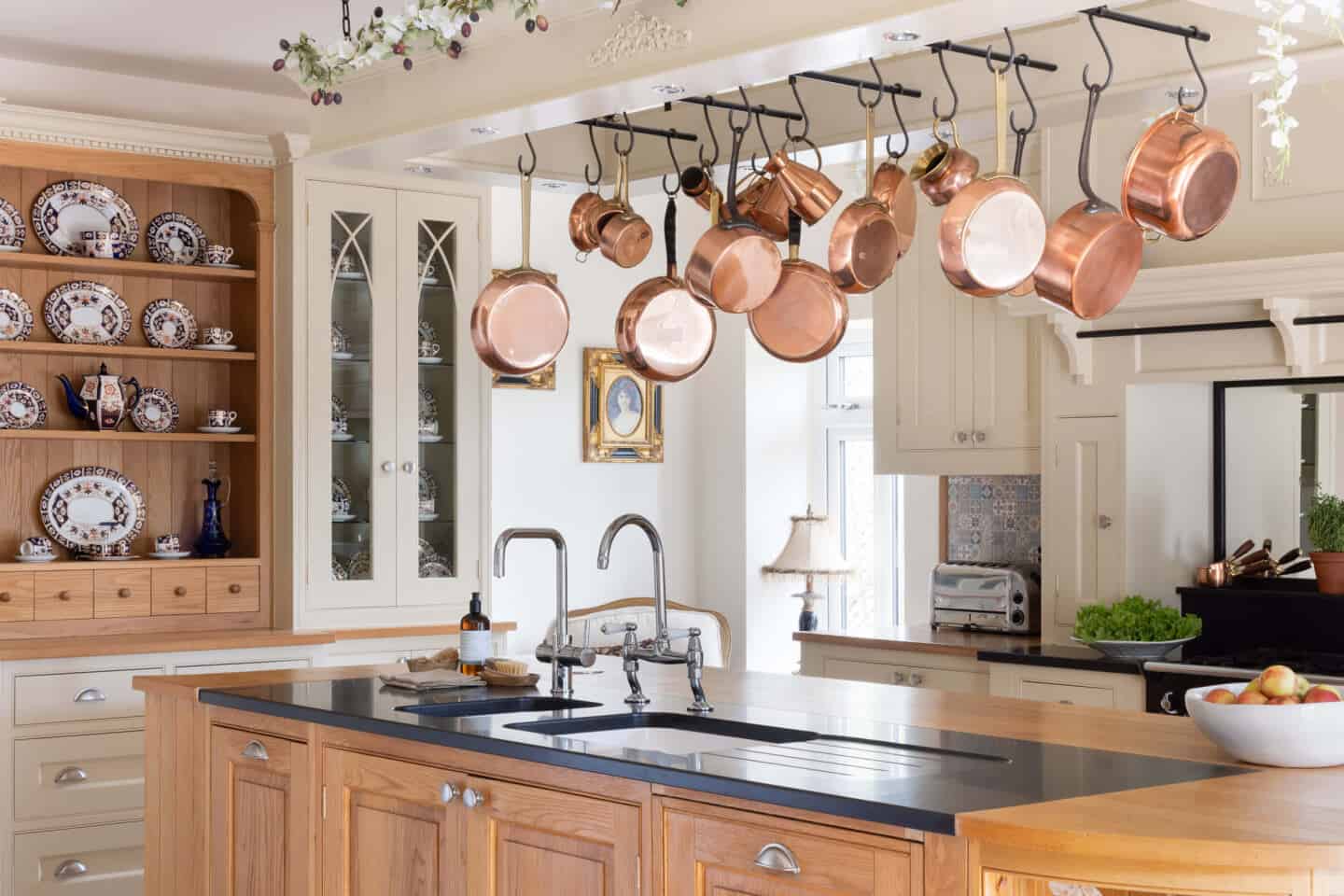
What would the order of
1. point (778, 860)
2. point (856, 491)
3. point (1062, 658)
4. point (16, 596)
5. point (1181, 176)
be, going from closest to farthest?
point (778, 860), point (1181, 176), point (1062, 658), point (16, 596), point (856, 491)

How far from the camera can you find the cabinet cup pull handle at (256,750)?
135 inches

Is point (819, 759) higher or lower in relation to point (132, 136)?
lower

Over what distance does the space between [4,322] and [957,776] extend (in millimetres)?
3674

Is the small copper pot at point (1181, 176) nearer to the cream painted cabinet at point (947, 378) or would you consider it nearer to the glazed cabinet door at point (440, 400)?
the cream painted cabinet at point (947, 378)

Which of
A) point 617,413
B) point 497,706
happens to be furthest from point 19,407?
point 617,413

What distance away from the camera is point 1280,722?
2480 millimetres

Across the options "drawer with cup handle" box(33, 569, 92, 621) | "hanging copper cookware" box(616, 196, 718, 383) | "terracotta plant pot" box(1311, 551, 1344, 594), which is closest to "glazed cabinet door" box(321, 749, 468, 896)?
"hanging copper cookware" box(616, 196, 718, 383)

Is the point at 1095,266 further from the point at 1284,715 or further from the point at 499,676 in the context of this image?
the point at 499,676

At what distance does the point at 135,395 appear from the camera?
5.21 meters

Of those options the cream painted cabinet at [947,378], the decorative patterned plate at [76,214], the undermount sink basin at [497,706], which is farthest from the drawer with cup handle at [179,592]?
the cream painted cabinet at [947,378]

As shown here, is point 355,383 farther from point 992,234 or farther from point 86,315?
point 992,234

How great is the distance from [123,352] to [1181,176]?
3.48 m

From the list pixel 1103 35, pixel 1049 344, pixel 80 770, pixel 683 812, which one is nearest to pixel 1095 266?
pixel 1103 35

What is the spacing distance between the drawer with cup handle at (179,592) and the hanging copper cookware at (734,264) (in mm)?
2585
